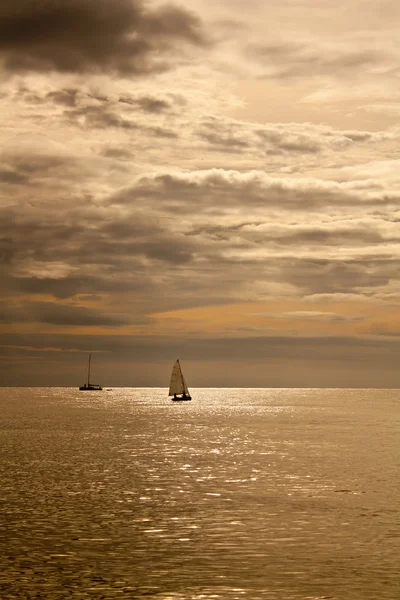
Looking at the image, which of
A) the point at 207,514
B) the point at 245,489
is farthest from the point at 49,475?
the point at 207,514

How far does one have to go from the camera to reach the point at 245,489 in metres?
59.6

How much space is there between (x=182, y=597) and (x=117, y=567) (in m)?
5.91

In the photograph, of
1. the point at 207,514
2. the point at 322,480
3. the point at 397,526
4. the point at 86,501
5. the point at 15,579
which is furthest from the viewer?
the point at 322,480

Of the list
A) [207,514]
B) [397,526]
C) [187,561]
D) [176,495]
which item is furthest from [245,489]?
[187,561]

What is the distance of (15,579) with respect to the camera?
1297 inches

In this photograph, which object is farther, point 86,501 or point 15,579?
point 86,501

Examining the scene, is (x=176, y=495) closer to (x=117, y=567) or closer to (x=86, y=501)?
(x=86, y=501)

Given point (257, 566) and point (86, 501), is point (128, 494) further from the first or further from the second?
point (257, 566)

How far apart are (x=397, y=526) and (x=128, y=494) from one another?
65.4 feet

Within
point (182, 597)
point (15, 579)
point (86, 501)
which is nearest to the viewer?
point (182, 597)

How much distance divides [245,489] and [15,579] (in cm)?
2872

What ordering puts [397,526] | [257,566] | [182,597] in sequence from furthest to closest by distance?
[397,526] < [257,566] < [182,597]

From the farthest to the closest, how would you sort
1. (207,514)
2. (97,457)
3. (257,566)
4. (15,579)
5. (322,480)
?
(97,457)
(322,480)
(207,514)
(257,566)
(15,579)

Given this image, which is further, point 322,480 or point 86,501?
point 322,480
